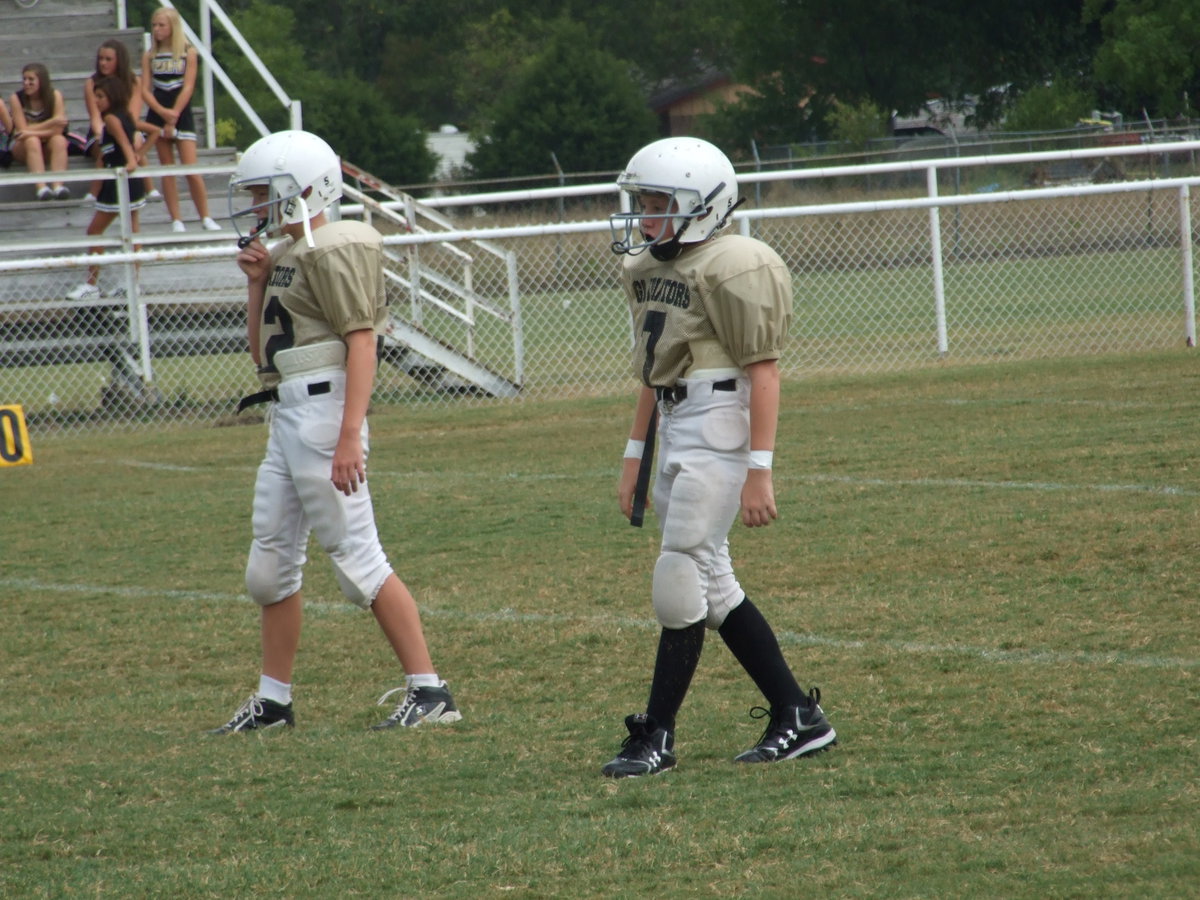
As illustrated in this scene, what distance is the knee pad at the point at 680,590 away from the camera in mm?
4340

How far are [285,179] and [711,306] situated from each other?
153 cm

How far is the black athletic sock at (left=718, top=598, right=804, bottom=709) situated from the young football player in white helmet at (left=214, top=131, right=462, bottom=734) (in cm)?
103

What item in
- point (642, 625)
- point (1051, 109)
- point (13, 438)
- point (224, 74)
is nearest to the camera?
point (642, 625)

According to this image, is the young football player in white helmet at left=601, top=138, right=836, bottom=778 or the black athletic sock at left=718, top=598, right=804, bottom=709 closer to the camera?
the young football player in white helmet at left=601, top=138, right=836, bottom=778

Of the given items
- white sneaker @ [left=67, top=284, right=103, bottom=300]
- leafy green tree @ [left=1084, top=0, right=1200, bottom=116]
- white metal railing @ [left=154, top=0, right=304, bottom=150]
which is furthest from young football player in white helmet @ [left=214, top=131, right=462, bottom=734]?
leafy green tree @ [left=1084, top=0, right=1200, bottom=116]

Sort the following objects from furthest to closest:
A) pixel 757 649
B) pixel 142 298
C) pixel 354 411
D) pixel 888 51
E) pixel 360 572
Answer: pixel 888 51
pixel 142 298
pixel 360 572
pixel 354 411
pixel 757 649

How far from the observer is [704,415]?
14.3 feet

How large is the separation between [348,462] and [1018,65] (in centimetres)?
4725

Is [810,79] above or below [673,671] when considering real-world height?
above

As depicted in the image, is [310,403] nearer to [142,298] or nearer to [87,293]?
[142,298]

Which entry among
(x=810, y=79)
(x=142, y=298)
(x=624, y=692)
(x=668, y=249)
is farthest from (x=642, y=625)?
(x=810, y=79)

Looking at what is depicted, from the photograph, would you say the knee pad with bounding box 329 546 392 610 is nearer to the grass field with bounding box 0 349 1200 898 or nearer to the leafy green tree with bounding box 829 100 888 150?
the grass field with bounding box 0 349 1200 898

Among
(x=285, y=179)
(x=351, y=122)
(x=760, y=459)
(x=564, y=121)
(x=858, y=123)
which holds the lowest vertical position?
(x=760, y=459)

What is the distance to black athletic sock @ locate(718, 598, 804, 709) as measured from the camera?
14.7ft
